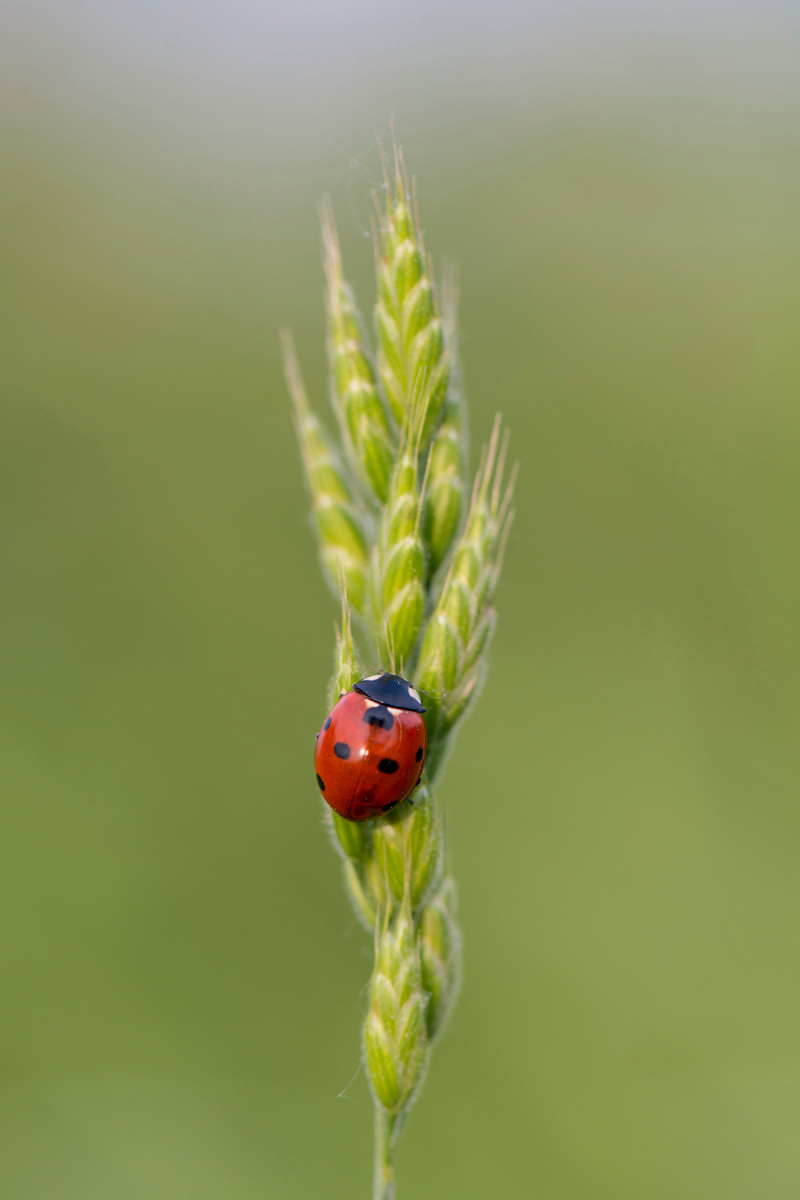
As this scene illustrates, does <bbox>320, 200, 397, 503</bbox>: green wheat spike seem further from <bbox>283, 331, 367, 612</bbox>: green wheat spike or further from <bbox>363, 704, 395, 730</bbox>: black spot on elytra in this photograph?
<bbox>363, 704, 395, 730</bbox>: black spot on elytra

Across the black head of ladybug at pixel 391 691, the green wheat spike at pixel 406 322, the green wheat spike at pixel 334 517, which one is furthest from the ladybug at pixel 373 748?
the green wheat spike at pixel 406 322

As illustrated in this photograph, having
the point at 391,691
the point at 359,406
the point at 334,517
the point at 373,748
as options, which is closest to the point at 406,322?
the point at 359,406

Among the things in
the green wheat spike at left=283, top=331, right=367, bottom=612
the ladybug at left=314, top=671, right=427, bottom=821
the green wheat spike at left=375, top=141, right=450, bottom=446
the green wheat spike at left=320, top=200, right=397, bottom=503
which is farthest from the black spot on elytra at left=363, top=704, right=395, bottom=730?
the green wheat spike at left=375, top=141, right=450, bottom=446

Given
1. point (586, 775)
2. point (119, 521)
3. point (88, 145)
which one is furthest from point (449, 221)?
point (586, 775)

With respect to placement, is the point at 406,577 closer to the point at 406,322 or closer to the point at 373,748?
the point at 373,748

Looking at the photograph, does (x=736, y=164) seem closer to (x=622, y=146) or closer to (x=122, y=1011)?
(x=622, y=146)
